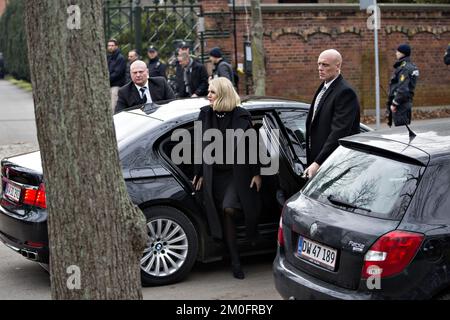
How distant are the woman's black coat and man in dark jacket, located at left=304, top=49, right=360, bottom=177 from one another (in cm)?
62

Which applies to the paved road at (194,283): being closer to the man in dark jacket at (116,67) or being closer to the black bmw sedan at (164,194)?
the black bmw sedan at (164,194)

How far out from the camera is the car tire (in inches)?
280

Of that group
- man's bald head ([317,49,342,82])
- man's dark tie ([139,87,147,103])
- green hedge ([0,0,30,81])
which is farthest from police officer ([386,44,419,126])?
green hedge ([0,0,30,81])

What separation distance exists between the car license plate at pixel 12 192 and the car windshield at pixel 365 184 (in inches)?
112

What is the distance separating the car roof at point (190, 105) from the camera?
300 inches

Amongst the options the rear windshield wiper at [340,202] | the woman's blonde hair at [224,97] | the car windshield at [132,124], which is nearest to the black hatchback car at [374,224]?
the rear windshield wiper at [340,202]

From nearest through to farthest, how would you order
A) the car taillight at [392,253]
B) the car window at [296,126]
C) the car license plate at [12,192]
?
the car taillight at [392,253] → the car license plate at [12,192] → the car window at [296,126]

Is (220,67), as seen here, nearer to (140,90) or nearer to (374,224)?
(140,90)

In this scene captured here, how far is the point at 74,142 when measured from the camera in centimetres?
397

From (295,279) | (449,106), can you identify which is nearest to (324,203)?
(295,279)

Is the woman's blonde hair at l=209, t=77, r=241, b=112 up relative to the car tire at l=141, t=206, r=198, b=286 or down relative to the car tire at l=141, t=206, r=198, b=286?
up

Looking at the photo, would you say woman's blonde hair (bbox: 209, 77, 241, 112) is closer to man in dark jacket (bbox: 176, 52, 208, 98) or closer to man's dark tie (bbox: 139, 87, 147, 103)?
man's dark tie (bbox: 139, 87, 147, 103)

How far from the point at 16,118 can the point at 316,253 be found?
16580mm

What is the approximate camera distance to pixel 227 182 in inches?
290
